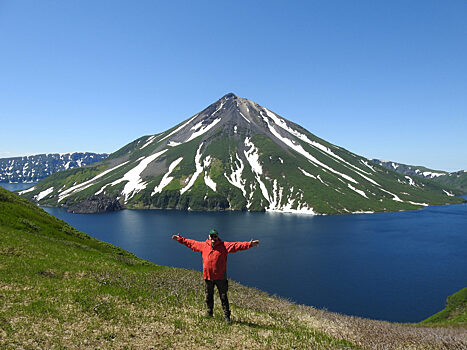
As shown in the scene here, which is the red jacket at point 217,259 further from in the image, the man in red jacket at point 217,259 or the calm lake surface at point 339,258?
the calm lake surface at point 339,258

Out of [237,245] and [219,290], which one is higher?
[237,245]

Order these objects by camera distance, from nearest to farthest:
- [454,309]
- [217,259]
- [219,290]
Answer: [217,259] < [219,290] < [454,309]

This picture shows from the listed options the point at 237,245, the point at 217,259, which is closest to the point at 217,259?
the point at 217,259

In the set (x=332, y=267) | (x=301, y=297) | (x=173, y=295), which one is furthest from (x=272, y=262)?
(x=173, y=295)

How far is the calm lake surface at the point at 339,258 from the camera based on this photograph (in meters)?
65.2

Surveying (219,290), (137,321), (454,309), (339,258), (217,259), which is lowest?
(339,258)

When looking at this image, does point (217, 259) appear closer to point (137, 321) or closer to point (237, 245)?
point (237, 245)

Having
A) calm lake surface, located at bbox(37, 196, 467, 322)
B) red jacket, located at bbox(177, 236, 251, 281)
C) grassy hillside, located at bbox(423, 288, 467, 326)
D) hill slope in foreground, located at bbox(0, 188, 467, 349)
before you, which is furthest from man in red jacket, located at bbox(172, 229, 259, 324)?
grassy hillside, located at bbox(423, 288, 467, 326)

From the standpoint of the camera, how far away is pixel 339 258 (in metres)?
96.2

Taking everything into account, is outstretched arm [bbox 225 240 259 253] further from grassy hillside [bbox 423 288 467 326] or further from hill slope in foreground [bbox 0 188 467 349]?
grassy hillside [bbox 423 288 467 326]

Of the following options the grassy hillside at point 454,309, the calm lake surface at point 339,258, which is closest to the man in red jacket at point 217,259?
the calm lake surface at point 339,258

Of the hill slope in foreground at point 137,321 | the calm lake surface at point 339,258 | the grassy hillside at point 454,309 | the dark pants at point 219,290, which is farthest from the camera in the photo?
the calm lake surface at point 339,258

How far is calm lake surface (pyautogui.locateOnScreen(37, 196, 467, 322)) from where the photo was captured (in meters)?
65.2

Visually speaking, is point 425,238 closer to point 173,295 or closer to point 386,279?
point 386,279
